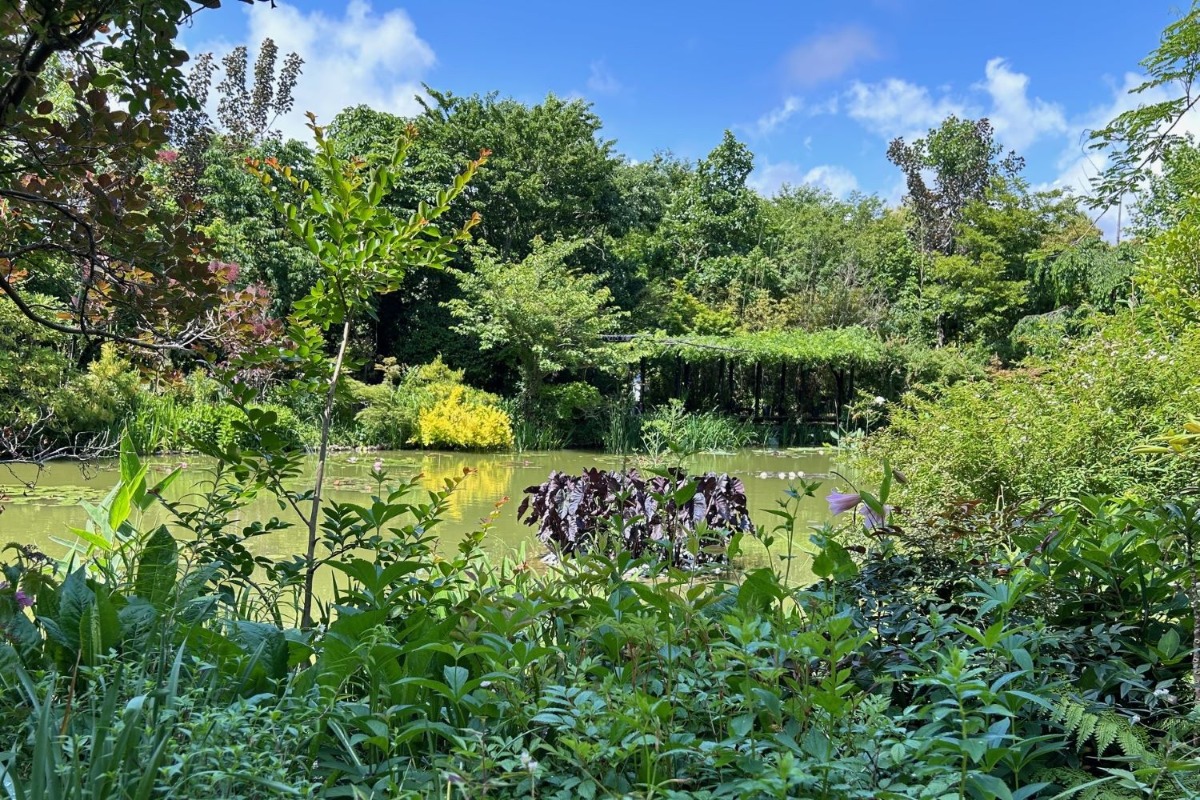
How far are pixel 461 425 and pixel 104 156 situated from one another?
9980 mm

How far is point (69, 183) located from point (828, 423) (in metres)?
15.5

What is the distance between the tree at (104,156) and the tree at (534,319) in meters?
10.9

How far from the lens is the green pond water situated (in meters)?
5.09

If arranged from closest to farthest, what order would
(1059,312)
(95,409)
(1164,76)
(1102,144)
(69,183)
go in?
(69,183)
(1164,76)
(1102,144)
(95,409)
(1059,312)

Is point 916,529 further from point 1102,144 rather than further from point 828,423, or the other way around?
point 828,423


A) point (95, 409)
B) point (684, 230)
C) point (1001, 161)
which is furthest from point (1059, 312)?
point (95, 409)

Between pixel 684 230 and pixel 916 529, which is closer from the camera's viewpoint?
pixel 916 529

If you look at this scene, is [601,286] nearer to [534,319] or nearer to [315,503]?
[534,319]

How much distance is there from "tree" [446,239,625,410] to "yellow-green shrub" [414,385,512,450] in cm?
120

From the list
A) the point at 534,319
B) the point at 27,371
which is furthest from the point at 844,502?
the point at 534,319

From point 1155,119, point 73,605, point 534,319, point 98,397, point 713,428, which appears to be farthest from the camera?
point 713,428

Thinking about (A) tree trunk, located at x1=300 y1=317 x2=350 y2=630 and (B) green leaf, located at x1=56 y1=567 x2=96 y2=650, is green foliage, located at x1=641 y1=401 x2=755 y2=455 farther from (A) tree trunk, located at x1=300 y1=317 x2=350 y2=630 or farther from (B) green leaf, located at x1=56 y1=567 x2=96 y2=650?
(B) green leaf, located at x1=56 y1=567 x2=96 y2=650

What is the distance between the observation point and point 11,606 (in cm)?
134

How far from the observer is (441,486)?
8055 millimetres
